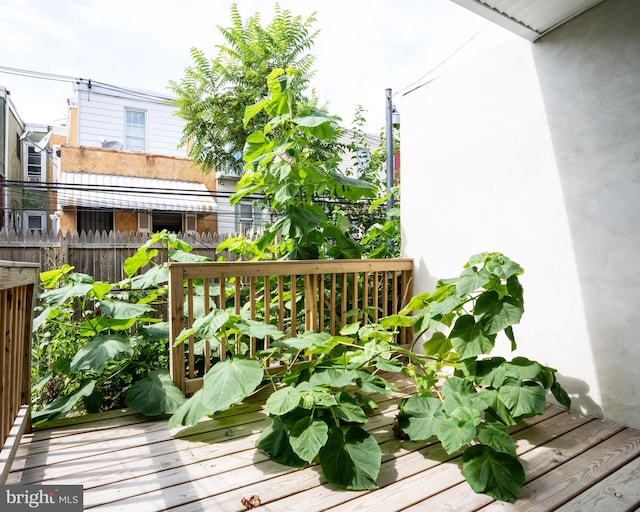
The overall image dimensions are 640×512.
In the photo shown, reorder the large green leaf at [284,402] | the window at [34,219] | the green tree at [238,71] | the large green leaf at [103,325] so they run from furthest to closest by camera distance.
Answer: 1. the window at [34,219]
2. the green tree at [238,71]
3. the large green leaf at [103,325]
4. the large green leaf at [284,402]

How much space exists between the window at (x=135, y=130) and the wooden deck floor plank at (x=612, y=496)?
11.4 meters

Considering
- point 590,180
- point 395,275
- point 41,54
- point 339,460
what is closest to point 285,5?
point 41,54

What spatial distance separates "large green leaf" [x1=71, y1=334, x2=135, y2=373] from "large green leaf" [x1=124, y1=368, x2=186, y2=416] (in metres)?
0.22

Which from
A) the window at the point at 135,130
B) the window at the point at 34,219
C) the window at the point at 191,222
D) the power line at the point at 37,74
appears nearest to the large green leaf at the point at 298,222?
the window at the point at 191,222

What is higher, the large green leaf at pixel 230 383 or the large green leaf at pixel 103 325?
the large green leaf at pixel 103 325

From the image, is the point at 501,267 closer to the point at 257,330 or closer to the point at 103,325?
the point at 257,330

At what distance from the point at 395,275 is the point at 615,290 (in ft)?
4.71

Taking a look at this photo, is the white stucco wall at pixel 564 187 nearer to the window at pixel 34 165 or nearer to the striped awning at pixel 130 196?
the striped awning at pixel 130 196

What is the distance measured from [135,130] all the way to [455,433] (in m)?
11.2

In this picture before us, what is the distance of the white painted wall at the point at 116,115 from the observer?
32.4ft

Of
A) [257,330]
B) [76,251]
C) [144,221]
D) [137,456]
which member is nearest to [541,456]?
[257,330]

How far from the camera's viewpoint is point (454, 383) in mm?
1930

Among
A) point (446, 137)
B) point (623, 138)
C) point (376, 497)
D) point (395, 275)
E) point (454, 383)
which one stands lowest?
point (376, 497)

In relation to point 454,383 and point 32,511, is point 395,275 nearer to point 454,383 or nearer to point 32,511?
point 454,383
